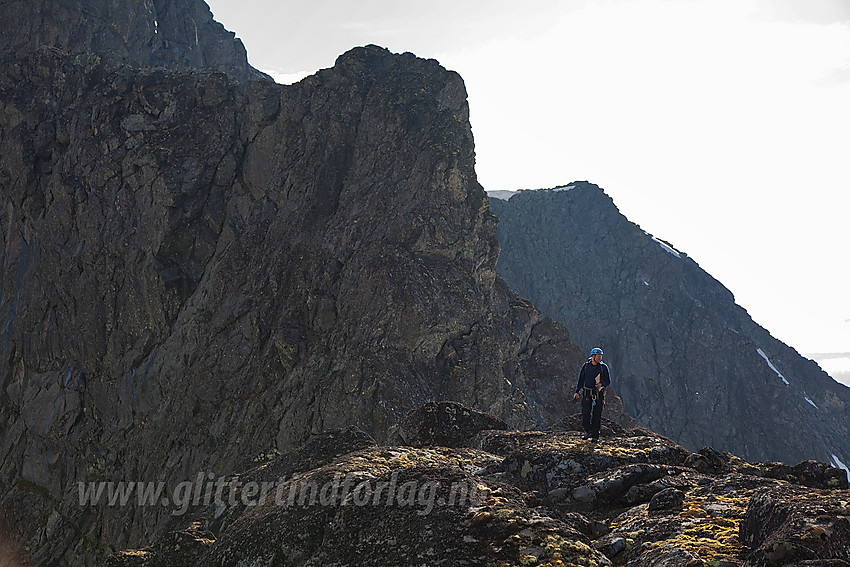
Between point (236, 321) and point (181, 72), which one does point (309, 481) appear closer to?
point (236, 321)

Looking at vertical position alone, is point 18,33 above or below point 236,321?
above

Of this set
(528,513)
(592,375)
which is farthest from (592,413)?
(528,513)

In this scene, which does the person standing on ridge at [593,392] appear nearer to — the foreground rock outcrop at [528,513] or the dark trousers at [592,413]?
the dark trousers at [592,413]

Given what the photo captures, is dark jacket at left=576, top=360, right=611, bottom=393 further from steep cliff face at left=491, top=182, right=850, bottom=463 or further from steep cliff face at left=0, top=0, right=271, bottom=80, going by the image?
steep cliff face at left=491, top=182, right=850, bottom=463

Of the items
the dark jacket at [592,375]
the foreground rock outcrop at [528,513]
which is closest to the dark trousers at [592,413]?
the dark jacket at [592,375]

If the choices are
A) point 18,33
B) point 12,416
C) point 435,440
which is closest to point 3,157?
point 18,33

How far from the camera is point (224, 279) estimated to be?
46281mm

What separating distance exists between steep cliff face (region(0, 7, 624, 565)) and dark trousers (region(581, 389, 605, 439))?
53.1 feet

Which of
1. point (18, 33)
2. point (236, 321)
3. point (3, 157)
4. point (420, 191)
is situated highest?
point (18, 33)

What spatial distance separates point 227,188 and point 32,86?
2674 centimetres

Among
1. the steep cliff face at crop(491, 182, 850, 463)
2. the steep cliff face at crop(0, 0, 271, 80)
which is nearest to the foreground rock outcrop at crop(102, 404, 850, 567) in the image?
the steep cliff face at crop(0, 0, 271, 80)

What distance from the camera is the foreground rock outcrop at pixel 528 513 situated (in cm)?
798

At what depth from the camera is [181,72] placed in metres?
57.7

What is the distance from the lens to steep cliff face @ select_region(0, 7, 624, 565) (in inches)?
1485
